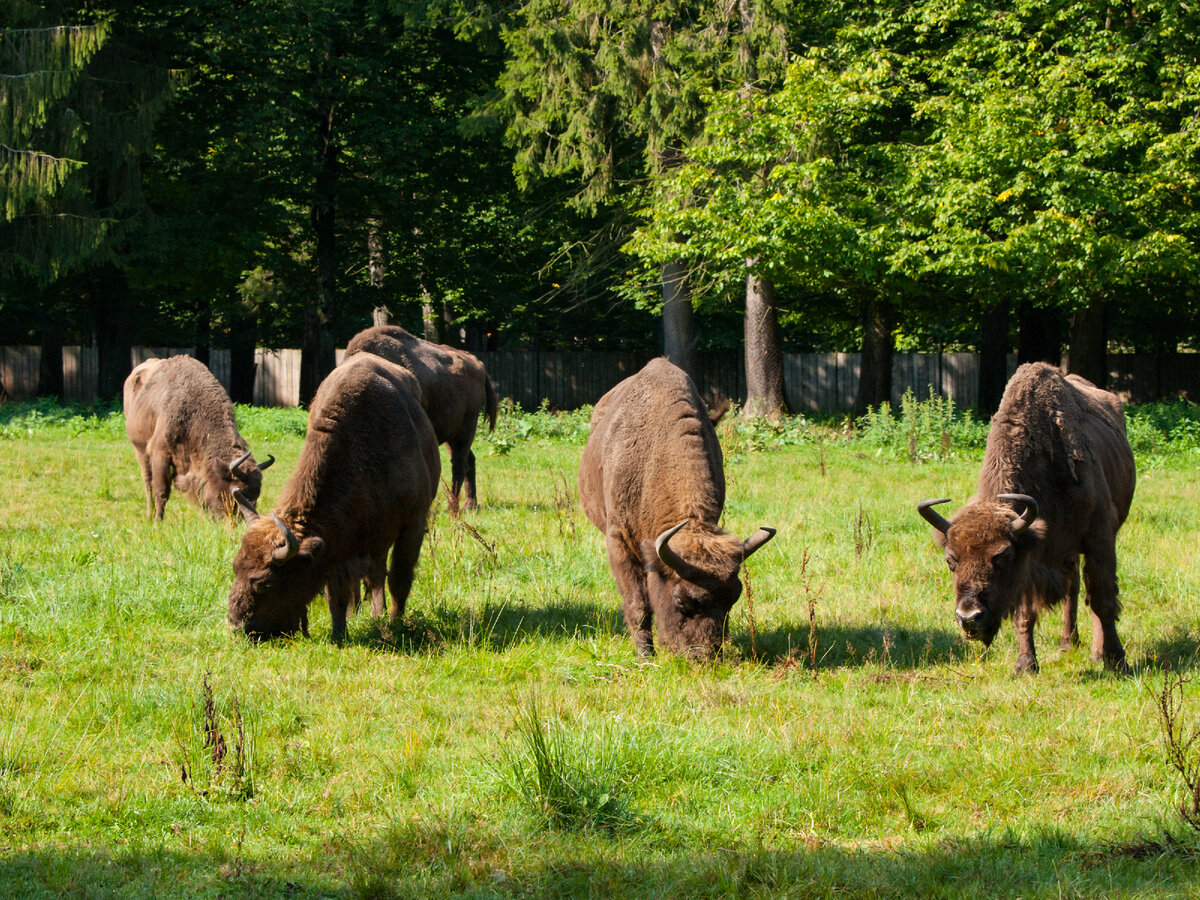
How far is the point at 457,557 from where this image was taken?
994 cm

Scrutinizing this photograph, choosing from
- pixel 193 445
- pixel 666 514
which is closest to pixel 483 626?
pixel 666 514

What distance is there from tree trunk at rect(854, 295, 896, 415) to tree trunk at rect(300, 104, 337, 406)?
1522 centimetres

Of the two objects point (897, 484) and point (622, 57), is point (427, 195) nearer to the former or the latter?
point (622, 57)

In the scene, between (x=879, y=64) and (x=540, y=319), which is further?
(x=540, y=319)

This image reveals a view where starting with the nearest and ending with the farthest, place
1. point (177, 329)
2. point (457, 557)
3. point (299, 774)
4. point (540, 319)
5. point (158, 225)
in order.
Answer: point (299, 774) < point (457, 557) < point (158, 225) < point (540, 319) < point (177, 329)

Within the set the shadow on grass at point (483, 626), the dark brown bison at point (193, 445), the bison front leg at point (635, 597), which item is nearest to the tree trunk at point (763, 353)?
the dark brown bison at point (193, 445)

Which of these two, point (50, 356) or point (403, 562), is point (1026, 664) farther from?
point (50, 356)

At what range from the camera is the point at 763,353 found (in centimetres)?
2594

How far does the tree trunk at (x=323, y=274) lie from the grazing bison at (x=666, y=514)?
2474 cm

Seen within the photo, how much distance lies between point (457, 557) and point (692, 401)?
3.03m

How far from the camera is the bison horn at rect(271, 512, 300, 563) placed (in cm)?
726

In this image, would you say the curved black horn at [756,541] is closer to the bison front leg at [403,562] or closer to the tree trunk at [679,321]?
the bison front leg at [403,562]

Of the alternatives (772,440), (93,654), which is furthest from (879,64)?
(93,654)

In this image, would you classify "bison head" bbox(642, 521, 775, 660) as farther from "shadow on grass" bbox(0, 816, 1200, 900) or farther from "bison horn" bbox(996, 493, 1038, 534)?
"shadow on grass" bbox(0, 816, 1200, 900)
